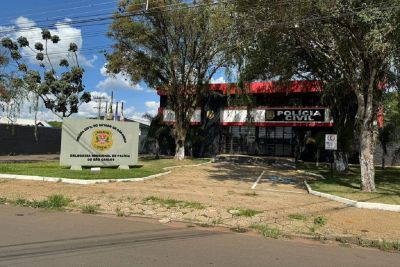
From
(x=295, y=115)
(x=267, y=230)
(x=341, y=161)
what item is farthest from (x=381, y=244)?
(x=295, y=115)

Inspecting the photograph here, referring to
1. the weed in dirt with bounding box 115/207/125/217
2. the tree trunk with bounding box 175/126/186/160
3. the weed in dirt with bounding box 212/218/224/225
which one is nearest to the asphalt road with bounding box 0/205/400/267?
the weed in dirt with bounding box 212/218/224/225

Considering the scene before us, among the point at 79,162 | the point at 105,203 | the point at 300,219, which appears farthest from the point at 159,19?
the point at 300,219

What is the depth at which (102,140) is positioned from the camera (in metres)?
22.6

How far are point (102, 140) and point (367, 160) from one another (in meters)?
12.0

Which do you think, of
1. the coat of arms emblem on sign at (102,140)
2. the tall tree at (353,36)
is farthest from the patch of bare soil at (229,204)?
the coat of arms emblem on sign at (102,140)

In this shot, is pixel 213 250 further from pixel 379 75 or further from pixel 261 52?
pixel 261 52

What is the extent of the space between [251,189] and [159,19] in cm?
1642

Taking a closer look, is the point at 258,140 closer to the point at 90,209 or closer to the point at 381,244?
the point at 90,209

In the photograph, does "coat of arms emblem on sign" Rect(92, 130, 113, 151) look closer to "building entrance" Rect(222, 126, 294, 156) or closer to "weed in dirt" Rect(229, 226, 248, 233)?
"weed in dirt" Rect(229, 226, 248, 233)

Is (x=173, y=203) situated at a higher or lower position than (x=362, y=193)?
lower

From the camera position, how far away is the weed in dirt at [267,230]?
9.69 meters

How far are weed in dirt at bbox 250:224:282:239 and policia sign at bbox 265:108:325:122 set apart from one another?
24472 mm

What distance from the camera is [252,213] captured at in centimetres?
1185

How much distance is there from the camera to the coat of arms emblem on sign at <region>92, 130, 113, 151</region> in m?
22.3
